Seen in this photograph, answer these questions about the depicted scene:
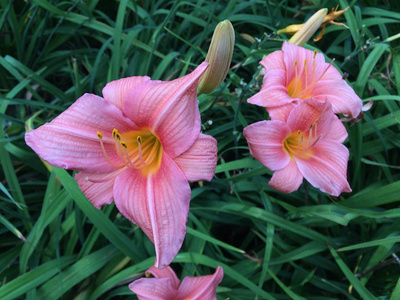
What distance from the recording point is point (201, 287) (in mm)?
1018

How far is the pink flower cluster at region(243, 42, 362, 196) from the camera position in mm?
985

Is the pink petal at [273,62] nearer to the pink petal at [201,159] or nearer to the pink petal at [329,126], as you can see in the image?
the pink petal at [329,126]

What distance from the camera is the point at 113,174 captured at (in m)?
0.88

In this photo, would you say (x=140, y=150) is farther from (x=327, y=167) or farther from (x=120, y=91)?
(x=327, y=167)

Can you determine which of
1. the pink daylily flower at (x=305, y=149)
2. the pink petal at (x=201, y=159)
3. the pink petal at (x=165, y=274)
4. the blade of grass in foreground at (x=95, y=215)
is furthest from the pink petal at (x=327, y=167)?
the blade of grass in foreground at (x=95, y=215)

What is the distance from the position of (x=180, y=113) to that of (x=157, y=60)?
917mm

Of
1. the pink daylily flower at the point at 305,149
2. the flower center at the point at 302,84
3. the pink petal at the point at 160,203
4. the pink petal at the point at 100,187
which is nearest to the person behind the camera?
the pink petal at the point at 160,203

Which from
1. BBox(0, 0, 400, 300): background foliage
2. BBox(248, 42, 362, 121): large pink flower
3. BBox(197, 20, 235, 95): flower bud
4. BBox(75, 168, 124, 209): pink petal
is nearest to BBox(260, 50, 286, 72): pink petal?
BBox(248, 42, 362, 121): large pink flower

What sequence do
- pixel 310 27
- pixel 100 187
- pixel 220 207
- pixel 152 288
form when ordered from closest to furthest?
pixel 100 187, pixel 152 288, pixel 310 27, pixel 220 207

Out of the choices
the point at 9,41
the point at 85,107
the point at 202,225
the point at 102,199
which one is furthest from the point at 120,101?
the point at 9,41

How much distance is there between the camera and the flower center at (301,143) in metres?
1.02

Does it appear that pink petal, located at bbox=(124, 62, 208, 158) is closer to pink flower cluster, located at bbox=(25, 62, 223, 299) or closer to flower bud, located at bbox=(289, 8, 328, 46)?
pink flower cluster, located at bbox=(25, 62, 223, 299)

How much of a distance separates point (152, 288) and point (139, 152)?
1.27 feet

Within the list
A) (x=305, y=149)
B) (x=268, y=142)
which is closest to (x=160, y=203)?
(x=268, y=142)
